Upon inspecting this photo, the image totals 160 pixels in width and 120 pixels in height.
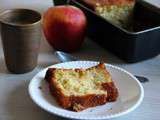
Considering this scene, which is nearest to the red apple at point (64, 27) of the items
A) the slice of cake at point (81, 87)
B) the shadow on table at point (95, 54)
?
the shadow on table at point (95, 54)

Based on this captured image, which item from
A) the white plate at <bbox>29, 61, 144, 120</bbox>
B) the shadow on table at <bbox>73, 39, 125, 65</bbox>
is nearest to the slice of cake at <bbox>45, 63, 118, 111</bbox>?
the white plate at <bbox>29, 61, 144, 120</bbox>

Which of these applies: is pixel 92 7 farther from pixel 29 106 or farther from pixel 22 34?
pixel 29 106

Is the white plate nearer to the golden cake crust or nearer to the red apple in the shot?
the red apple

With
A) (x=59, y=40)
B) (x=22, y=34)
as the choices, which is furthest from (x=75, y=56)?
(x=22, y=34)

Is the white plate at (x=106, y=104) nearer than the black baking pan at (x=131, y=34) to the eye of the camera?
Yes

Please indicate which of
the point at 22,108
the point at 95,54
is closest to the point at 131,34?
the point at 95,54

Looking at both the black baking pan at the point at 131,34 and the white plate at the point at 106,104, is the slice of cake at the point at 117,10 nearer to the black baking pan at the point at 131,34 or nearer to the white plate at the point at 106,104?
the black baking pan at the point at 131,34

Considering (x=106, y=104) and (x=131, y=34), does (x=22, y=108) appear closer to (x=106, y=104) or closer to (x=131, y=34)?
(x=106, y=104)
